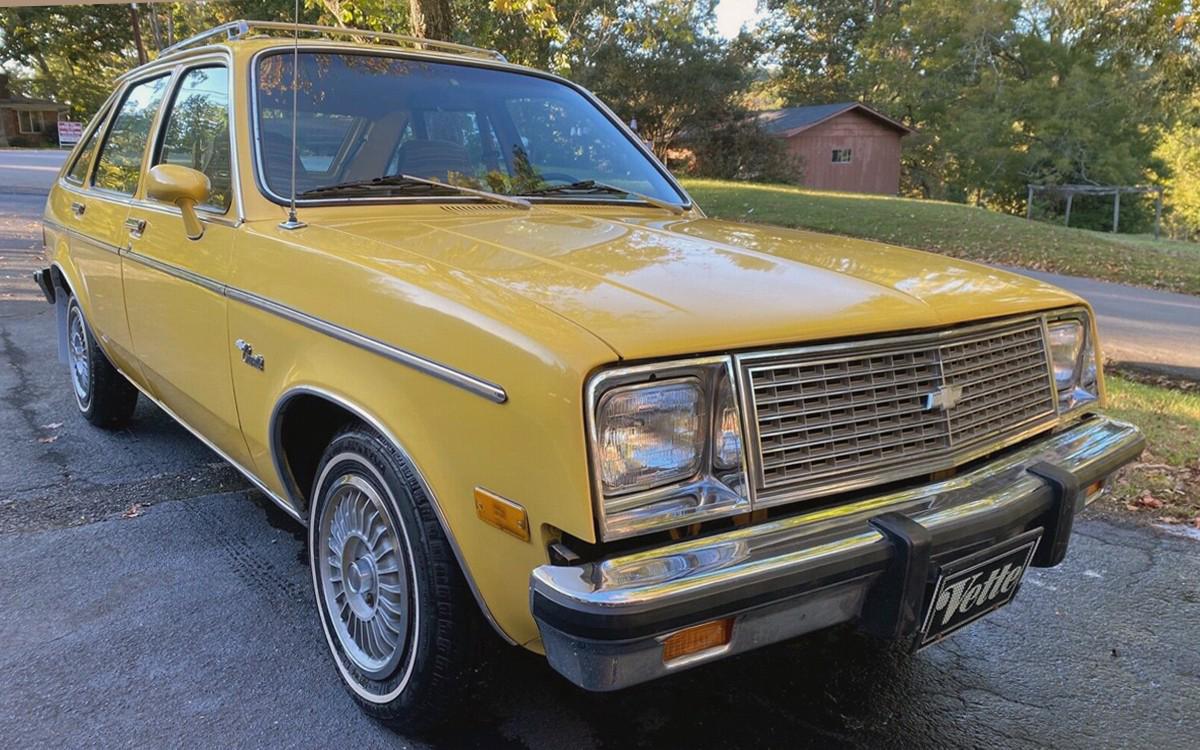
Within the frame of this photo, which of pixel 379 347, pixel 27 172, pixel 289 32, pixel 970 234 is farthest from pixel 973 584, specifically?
pixel 27 172

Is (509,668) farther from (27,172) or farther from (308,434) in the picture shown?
(27,172)

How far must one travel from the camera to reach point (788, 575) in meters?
1.69

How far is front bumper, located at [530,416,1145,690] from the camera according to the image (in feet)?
A: 5.19

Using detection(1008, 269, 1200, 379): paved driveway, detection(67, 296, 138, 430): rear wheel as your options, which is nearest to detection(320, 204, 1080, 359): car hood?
detection(67, 296, 138, 430): rear wheel

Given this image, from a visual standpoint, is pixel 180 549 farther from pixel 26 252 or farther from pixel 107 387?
pixel 26 252

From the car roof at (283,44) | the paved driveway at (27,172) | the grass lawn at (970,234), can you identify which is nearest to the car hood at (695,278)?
the car roof at (283,44)

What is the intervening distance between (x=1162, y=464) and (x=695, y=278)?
367cm

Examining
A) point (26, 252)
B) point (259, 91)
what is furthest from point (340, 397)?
point (26, 252)

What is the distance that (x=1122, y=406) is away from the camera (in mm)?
5348

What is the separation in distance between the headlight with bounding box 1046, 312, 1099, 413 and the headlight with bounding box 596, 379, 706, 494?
1427mm

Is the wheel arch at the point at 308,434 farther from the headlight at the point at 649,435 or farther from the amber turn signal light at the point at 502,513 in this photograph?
the headlight at the point at 649,435

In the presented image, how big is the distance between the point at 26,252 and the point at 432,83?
1046 cm

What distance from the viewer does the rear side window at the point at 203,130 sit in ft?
9.64

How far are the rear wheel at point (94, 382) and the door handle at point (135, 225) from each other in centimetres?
107
